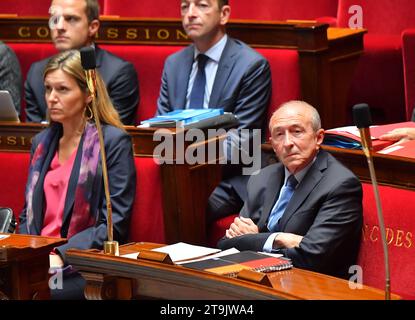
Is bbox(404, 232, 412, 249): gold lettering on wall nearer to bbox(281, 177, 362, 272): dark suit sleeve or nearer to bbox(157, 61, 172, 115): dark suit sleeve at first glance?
bbox(281, 177, 362, 272): dark suit sleeve

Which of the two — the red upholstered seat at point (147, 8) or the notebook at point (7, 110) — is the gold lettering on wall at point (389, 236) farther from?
the red upholstered seat at point (147, 8)

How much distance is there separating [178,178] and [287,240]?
0.94 feet

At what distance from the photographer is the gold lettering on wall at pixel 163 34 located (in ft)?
6.42

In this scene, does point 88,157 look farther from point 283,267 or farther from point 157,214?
point 283,267

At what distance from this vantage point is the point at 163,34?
1.96m

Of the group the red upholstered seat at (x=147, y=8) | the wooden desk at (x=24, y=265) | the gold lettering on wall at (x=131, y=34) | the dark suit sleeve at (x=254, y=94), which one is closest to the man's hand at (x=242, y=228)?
the wooden desk at (x=24, y=265)

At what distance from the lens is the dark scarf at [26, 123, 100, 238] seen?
4.84 feet

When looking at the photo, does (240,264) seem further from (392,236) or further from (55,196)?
(55,196)

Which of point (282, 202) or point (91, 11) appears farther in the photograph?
point (91, 11)

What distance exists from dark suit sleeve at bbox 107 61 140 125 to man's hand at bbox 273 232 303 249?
2.16 ft

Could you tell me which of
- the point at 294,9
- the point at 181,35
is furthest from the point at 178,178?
the point at 294,9
